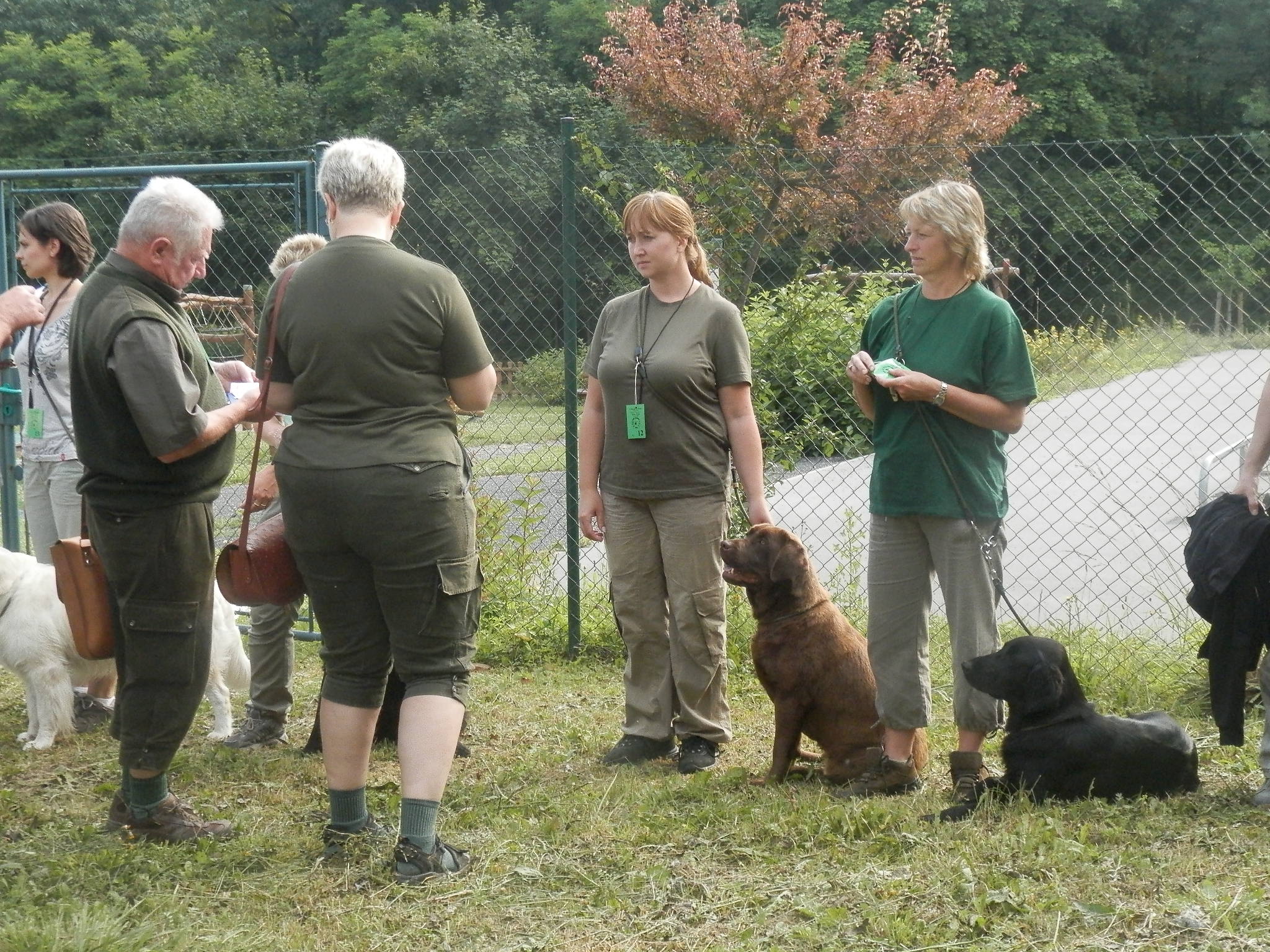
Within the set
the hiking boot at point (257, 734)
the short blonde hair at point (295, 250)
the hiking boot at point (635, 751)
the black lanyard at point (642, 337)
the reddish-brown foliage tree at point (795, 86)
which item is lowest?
the hiking boot at point (257, 734)

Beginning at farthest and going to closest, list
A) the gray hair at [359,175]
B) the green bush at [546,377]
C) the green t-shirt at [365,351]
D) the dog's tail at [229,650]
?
the green bush at [546,377] < the dog's tail at [229,650] < the gray hair at [359,175] < the green t-shirt at [365,351]

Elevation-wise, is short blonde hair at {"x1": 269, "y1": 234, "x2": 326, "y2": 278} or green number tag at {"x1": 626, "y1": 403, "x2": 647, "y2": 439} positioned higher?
short blonde hair at {"x1": 269, "y1": 234, "x2": 326, "y2": 278}

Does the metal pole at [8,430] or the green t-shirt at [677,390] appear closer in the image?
the green t-shirt at [677,390]

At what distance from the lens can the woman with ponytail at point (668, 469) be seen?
13.8 feet

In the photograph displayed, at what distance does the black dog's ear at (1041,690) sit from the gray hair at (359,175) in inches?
89.6

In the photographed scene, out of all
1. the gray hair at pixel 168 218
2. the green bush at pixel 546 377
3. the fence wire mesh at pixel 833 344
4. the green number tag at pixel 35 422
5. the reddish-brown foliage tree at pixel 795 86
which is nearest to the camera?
the gray hair at pixel 168 218

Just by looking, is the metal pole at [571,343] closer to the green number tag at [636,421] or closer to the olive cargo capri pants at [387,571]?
the green number tag at [636,421]

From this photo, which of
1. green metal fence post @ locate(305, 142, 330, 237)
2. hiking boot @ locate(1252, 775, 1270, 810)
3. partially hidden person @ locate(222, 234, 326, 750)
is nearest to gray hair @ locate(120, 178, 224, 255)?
partially hidden person @ locate(222, 234, 326, 750)

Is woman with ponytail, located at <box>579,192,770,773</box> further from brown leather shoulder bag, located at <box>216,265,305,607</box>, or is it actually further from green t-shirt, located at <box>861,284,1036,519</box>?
brown leather shoulder bag, located at <box>216,265,305,607</box>

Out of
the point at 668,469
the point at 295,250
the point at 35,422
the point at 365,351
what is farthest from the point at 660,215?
the point at 35,422

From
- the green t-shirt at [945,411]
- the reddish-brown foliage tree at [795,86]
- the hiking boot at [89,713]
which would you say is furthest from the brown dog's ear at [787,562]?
the reddish-brown foliage tree at [795,86]

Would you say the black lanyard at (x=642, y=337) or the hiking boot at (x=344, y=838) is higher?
the black lanyard at (x=642, y=337)

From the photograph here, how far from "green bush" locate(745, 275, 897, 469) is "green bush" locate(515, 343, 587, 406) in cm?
99

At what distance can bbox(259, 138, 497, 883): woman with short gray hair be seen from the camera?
10.1ft
